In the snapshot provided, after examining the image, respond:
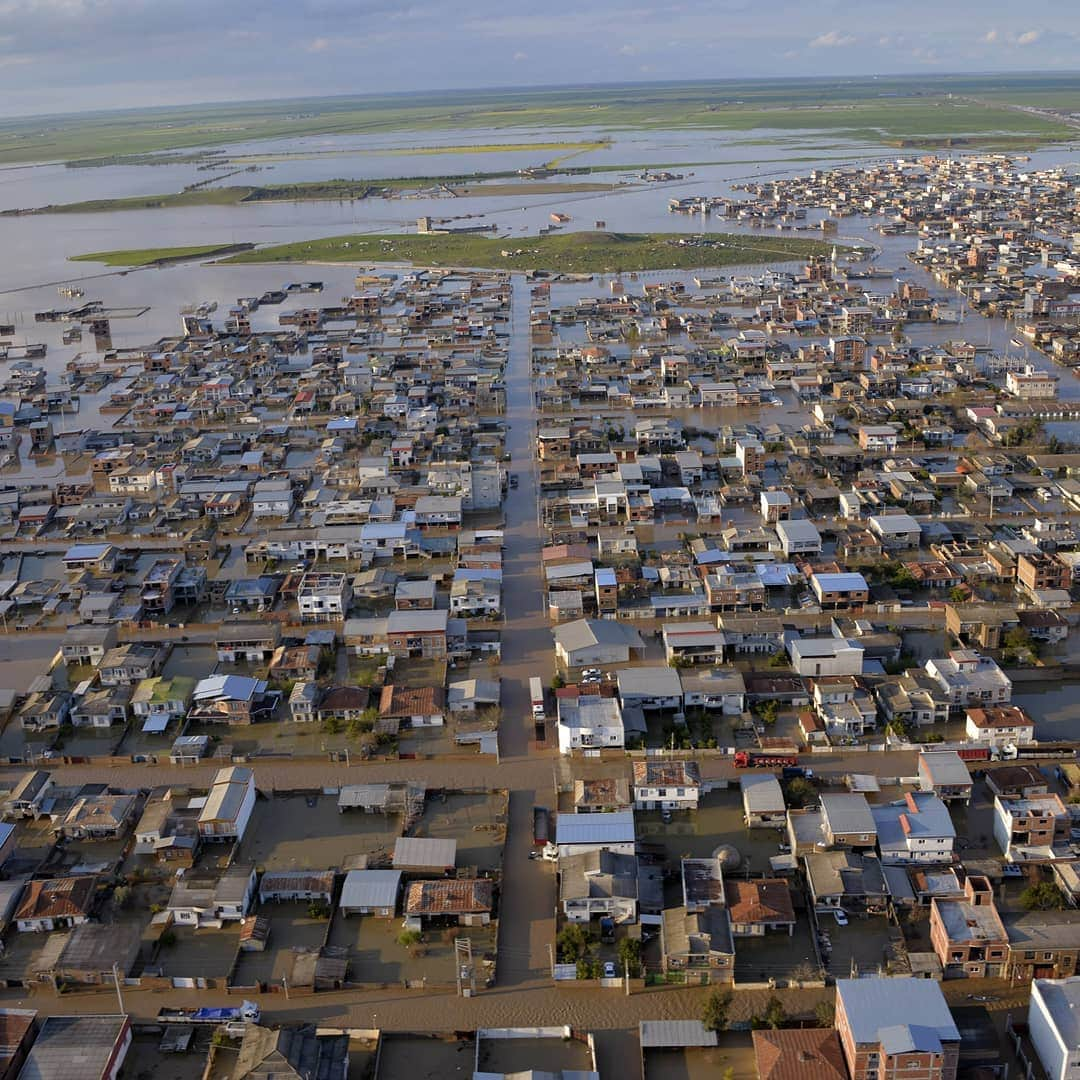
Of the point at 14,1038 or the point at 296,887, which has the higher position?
the point at 14,1038

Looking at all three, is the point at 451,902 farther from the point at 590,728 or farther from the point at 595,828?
the point at 590,728

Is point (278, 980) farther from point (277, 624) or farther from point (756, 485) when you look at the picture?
point (756, 485)

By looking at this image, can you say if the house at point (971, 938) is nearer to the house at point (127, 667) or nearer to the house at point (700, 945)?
the house at point (700, 945)

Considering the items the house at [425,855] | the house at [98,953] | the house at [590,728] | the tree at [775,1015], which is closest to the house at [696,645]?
the house at [590,728]

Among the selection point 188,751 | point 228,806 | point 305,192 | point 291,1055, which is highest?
point 291,1055

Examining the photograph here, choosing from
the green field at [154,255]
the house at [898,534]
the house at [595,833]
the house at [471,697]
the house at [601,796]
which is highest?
the house at [595,833]

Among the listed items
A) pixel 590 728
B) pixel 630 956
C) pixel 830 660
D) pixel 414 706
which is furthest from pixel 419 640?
pixel 630 956

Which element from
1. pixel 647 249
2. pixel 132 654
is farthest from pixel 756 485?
pixel 647 249

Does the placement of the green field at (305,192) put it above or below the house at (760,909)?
below
